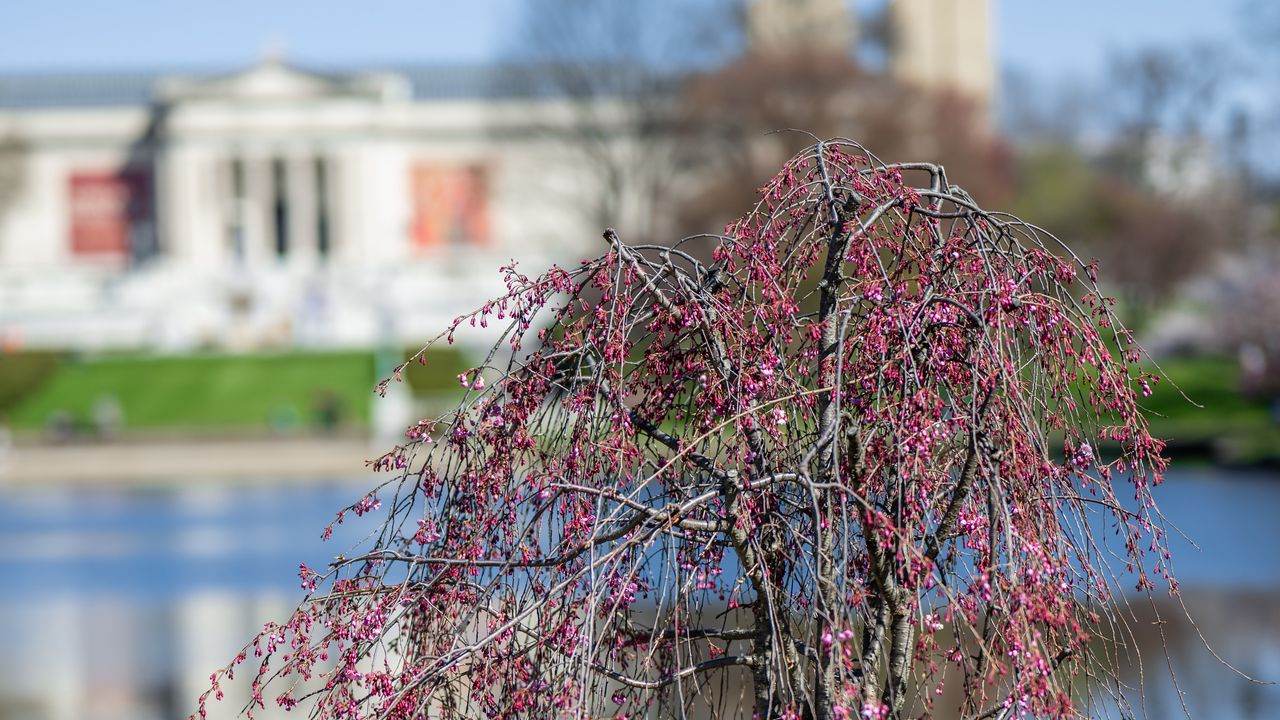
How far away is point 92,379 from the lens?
150ft

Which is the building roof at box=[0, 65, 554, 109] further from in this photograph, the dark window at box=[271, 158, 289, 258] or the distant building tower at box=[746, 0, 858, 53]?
the distant building tower at box=[746, 0, 858, 53]

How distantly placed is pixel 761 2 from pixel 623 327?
5311 centimetres

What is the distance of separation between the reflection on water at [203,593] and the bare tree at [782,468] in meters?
1.03

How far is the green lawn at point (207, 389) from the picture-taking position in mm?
40219

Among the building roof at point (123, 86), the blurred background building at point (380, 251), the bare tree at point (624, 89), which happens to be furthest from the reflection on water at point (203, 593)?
the building roof at point (123, 86)

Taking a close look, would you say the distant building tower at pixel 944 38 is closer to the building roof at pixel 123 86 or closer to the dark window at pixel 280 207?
the building roof at pixel 123 86

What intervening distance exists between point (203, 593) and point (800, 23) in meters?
41.1

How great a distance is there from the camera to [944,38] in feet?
241

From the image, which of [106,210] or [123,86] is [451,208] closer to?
[106,210]

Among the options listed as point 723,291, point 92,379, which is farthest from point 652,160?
point 723,291

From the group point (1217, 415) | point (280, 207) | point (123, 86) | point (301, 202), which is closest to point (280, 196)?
point (280, 207)

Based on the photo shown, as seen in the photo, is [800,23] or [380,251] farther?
[380,251]

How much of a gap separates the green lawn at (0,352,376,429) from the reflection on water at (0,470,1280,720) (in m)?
12.9

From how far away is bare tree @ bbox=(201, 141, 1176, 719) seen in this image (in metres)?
4.38
